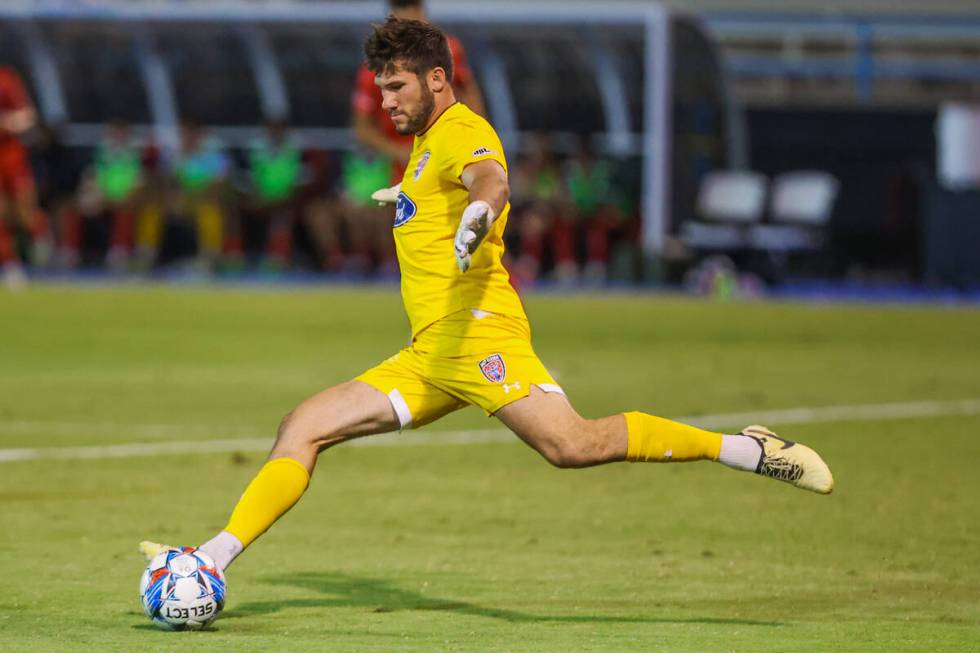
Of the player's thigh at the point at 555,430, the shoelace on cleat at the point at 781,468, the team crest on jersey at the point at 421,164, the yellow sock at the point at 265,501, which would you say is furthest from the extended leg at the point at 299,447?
the shoelace on cleat at the point at 781,468

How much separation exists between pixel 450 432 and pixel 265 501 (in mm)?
5836

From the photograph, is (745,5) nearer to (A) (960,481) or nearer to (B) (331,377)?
(B) (331,377)

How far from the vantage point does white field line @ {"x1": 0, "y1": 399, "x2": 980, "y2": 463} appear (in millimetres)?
10883

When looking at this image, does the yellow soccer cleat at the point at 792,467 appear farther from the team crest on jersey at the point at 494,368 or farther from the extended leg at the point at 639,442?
the team crest on jersey at the point at 494,368

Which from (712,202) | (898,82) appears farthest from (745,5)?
(712,202)

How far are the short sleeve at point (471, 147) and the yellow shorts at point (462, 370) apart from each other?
49cm

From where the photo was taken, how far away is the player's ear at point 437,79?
6.50 m

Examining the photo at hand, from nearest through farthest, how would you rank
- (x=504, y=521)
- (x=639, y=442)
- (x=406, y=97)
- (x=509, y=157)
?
1. (x=406, y=97)
2. (x=639, y=442)
3. (x=504, y=521)
4. (x=509, y=157)

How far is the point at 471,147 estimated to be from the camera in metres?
6.39

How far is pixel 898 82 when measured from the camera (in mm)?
36156

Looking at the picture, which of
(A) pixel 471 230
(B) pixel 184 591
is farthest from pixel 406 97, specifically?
(B) pixel 184 591

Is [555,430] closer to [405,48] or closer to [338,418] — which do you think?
[338,418]

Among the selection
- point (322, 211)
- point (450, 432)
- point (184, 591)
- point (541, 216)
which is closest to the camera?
point (184, 591)

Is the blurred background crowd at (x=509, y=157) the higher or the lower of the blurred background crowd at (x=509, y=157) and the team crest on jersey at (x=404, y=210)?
the lower
